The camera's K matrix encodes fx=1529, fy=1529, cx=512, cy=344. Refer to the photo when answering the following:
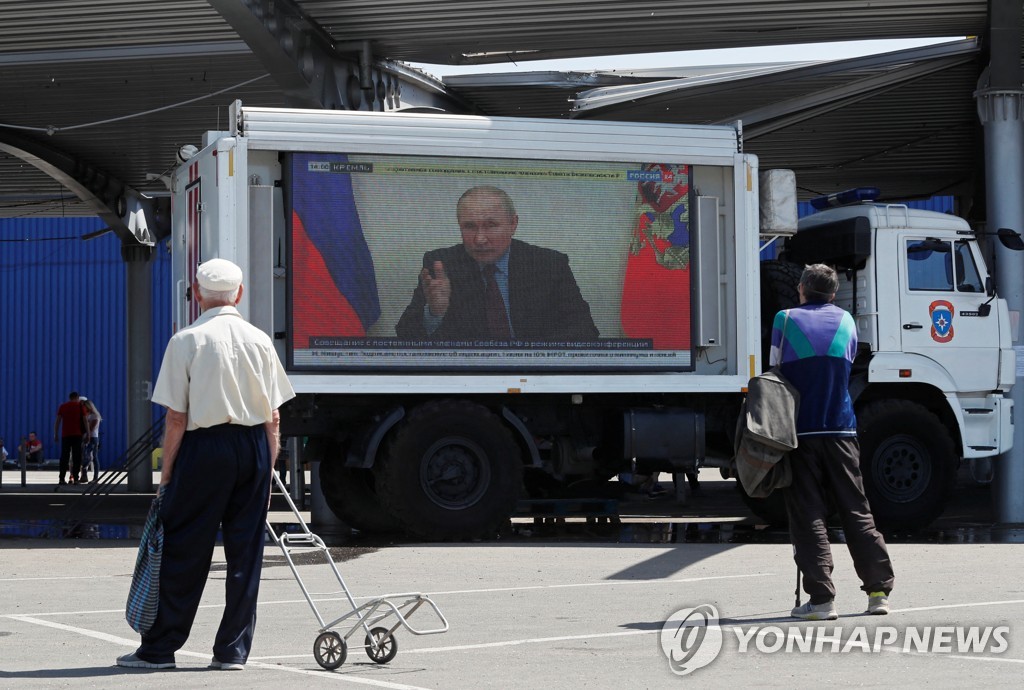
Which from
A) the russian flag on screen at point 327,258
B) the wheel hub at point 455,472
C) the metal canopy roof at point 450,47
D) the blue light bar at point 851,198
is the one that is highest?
the metal canopy roof at point 450,47

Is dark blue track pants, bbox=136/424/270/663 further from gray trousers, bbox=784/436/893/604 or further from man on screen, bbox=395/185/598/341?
man on screen, bbox=395/185/598/341

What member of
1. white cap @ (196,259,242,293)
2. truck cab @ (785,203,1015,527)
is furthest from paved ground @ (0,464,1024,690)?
white cap @ (196,259,242,293)

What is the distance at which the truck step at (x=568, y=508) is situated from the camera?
16000mm

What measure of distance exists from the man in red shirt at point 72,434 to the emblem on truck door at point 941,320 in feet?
57.2

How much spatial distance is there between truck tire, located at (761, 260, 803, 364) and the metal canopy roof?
2.88 meters

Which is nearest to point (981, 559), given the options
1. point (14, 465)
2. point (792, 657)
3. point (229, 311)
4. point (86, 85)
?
point (792, 657)

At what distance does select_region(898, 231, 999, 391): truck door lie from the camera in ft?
47.6

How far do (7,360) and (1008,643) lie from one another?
3354cm

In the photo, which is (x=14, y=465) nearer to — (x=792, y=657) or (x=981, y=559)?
(x=981, y=559)

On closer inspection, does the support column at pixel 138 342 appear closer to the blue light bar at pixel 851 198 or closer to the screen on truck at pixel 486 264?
the screen on truck at pixel 486 264

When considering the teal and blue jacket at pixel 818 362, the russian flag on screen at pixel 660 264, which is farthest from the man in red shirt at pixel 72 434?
the teal and blue jacket at pixel 818 362


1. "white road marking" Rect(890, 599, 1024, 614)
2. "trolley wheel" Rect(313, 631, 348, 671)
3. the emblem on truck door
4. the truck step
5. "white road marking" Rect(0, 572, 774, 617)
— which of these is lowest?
the truck step

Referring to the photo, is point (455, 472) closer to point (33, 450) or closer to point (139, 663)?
point (139, 663)

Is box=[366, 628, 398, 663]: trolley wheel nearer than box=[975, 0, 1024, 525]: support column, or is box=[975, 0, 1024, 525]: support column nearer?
box=[366, 628, 398, 663]: trolley wheel
